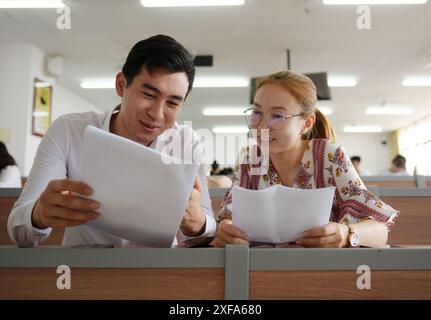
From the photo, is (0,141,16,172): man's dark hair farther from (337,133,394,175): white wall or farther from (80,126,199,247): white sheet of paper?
(337,133,394,175): white wall

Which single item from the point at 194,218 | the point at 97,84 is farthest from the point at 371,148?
the point at 194,218

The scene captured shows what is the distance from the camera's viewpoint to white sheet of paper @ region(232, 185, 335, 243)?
0.78m

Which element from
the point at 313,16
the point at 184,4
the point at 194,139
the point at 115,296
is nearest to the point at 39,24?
the point at 184,4

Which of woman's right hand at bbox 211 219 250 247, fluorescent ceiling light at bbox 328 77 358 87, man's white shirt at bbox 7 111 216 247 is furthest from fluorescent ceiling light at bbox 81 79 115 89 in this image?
woman's right hand at bbox 211 219 250 247

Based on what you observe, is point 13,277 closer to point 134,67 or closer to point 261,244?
point 261,244

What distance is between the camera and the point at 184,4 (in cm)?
432

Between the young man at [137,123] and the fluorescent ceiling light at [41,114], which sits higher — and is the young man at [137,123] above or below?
below

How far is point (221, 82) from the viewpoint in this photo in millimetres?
7305

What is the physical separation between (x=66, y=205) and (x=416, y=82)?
7.82m

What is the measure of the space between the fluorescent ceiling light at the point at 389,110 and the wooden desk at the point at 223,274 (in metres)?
9.46

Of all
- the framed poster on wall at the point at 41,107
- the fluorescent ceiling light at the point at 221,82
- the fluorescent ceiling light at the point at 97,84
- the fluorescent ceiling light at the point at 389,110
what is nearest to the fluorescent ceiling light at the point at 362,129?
the fluorescent ceiling light at the point at 389,110

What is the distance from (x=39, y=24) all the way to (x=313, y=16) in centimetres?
331

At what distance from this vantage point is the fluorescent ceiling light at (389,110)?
30.6 ft

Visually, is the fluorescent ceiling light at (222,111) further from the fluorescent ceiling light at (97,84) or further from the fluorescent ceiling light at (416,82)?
the fluorescent ceiling light at (416,82)
